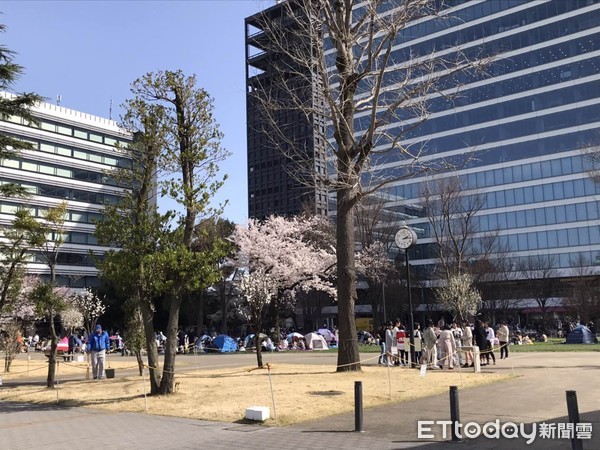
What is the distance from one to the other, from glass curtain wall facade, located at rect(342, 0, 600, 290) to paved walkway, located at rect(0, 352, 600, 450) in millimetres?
52683

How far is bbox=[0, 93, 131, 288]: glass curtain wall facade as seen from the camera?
75000 millimetres

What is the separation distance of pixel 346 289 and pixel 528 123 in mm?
58883

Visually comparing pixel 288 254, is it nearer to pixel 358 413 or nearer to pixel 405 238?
pixel 405 238

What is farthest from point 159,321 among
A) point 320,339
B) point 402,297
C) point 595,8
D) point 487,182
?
point 595,8

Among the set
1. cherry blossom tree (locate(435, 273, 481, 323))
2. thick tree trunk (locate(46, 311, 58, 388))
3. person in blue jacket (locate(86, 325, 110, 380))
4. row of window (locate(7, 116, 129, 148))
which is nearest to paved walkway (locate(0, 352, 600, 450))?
thick tree trunk (locate(46, 311, 58, 388))

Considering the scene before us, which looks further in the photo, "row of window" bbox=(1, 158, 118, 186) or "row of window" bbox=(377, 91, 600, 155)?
"row of window" bbox=(1, 158, 118, 186)

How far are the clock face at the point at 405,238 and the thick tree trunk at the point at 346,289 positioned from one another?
2.61 metres

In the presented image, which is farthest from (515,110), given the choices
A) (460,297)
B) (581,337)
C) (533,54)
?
(581,337)

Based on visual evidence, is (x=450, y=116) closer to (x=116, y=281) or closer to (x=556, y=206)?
(x=556, y=206)

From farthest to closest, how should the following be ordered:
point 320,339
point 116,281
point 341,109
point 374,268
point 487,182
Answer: point 487,182, point 374,268, point 320,339, point 341,109, point 116,281

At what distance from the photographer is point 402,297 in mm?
62469

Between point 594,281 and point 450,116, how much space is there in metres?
28.3

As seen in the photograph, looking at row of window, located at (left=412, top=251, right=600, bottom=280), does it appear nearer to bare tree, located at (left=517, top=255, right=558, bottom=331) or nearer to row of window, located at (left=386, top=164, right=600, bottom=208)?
bare tree, located at (left=517, top=255, right=558, bottom=331)

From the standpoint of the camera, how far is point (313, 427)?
9.89 meters
